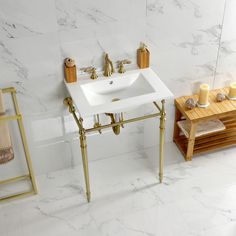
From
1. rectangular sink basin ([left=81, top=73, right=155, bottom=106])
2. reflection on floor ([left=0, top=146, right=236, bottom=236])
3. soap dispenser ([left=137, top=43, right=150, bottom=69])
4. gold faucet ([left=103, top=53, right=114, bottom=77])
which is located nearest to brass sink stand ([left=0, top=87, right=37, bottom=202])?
reflection on floor ([left=0, top=146, right=236, bottom=236])

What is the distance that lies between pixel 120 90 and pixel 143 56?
0.28m

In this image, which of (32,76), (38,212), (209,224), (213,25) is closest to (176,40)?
(213,25)

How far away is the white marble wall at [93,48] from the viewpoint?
2.59m

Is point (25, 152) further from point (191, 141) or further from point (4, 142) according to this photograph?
point (191, 141)

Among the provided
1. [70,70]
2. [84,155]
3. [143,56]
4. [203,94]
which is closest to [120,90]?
[143,56]

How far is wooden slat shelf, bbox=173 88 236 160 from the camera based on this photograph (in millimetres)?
3158

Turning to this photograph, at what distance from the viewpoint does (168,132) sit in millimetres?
3502

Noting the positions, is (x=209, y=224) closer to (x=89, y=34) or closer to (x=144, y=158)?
(x=144, y=158)

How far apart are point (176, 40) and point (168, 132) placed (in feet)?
2.79

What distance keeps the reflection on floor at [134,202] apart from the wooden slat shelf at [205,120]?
0.27 ft

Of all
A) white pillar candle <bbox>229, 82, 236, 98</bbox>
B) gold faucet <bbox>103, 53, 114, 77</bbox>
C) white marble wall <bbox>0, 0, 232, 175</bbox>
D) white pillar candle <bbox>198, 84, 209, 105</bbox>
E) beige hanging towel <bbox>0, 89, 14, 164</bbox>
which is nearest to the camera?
white marble wall <bbox>0, 0, 232, 175</bbox>

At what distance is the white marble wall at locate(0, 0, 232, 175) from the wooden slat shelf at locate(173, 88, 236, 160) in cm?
13

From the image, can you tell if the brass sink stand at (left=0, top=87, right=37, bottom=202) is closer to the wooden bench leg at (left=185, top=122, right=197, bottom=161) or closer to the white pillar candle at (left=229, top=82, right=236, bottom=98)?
the wooden bench leg at (left=185, top=122, right=197, bottom=161)

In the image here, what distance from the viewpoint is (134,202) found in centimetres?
304
